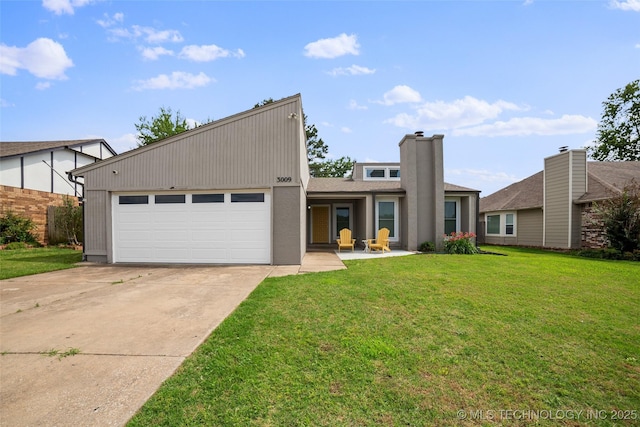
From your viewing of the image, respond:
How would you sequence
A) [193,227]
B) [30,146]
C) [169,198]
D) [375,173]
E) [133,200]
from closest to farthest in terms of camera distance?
[193,227], [169,198], [133,200], [375,173], [30,146]

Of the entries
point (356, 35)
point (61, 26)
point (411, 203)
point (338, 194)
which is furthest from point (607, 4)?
point (61, 26)

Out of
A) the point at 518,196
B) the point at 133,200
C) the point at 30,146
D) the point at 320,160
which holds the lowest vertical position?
the point at 133,200

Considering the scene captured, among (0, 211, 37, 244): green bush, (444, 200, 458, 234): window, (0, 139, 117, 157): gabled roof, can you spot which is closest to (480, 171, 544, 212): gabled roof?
(444, 200, 458, 234): window

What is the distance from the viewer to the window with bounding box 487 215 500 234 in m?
18.5

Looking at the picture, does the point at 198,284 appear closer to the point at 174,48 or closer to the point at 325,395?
the point at 325,395

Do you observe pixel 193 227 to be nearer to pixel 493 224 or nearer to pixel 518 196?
pixel 493 224

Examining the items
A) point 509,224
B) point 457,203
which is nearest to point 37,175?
point 457,203

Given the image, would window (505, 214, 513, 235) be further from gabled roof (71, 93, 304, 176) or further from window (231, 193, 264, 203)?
window (231, 193, 264, 203)

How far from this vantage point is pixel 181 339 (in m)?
3.37

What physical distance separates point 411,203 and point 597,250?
26.5ft

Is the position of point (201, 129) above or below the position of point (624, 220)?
above

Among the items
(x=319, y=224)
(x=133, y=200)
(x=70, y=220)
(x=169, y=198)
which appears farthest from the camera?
(x=319, y=224)

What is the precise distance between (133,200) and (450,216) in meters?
13.7

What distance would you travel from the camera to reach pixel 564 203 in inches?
551
